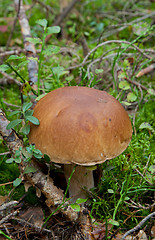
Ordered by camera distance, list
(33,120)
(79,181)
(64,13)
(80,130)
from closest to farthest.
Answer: (80,130), (33,120), (79,181), (64,13)

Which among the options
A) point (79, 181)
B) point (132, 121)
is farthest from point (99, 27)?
point (79, 181)

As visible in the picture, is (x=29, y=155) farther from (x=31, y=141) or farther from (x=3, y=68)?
(x=3, y=68)

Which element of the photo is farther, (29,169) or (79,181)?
(79,181)

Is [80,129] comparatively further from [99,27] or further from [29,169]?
[99,27]

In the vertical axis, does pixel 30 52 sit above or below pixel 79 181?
above

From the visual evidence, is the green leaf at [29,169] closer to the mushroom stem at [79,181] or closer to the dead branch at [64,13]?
the mushroom stem at [79,181]

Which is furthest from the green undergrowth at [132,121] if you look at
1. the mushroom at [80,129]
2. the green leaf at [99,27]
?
the mushroom at [80,129]

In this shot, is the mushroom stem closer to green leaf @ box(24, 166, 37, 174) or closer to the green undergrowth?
the green undergrowth

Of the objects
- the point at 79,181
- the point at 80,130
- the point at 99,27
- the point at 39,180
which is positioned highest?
the point at 99,27

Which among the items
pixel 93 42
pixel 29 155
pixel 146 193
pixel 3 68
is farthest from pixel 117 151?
pixel 93 42
